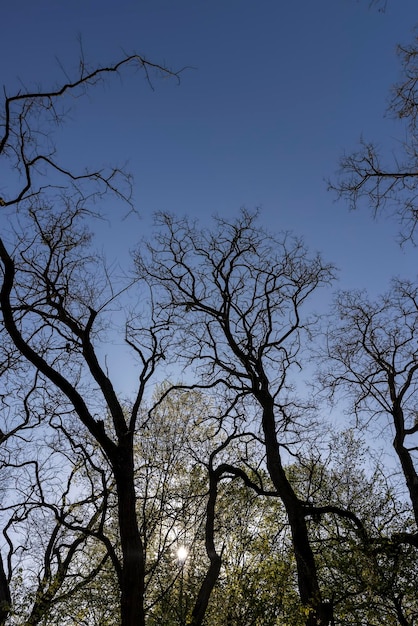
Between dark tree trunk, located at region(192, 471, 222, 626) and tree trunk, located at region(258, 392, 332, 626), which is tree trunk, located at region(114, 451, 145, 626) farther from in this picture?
tree trunk, located at region(258, 392, 332, 626)

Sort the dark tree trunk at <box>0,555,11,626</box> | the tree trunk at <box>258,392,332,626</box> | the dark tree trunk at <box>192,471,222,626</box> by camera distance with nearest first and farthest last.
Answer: the dark tree trunk at <box>192,471,222,626</box> < the tree trunk at <box>258,392,332,626</box> < the dark tree trunk at <box>0,555,11,626</box>

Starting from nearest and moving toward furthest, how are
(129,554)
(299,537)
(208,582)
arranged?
(129,554), (208,582), (299,537)

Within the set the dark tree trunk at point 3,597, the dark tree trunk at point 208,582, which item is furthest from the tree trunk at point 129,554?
the dark tree trunk at point 3,597

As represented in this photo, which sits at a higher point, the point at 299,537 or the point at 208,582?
the point at 299,537

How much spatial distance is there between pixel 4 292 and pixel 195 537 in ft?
35.7

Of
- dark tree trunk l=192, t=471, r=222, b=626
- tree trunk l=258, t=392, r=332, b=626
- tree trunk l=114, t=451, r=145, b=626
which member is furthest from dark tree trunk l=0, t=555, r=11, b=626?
tree trunk l=258, t=392, r=332, b=626

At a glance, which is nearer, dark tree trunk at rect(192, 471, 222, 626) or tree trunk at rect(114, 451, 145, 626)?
tree trunk at rect(114, 451, 145, 626)

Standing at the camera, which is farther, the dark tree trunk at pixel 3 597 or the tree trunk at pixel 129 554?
the dark tree trunk at pixel 3 597

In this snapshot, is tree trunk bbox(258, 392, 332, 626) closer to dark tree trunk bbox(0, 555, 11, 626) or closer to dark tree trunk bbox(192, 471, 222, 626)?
dark tree trunk bbox(192, 471, 222, 626)

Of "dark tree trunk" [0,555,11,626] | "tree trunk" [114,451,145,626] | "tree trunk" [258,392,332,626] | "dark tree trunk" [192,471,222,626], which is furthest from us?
"dark tree trunk" [0,555,11,626]

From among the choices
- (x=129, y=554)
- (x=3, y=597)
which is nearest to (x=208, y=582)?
(x=129, y=554)

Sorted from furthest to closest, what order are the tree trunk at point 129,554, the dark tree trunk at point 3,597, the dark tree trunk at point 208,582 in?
the dark tree trunk at point 3,597
the dark tree trunk at point 208,582
the tree trunk at point 129,554

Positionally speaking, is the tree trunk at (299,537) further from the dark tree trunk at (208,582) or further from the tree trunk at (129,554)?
the tree trunk at (129,554)

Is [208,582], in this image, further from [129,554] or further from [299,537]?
[299,537]
